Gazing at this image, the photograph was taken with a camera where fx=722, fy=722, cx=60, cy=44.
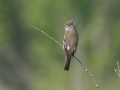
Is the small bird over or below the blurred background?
below

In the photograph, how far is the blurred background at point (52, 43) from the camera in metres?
21.2

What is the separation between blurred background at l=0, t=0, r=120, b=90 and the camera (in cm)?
2117

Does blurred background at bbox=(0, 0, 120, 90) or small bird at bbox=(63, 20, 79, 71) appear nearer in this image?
small bird at bbox=(63, 20, 79, 71)

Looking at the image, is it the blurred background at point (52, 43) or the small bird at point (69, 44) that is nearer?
the small bird at point (69, 44)

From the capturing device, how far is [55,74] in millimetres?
21375

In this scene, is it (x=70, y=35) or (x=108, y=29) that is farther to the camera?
(x=108, y=29)

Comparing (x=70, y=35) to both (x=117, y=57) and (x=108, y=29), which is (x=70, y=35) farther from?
(x=108, y=29)

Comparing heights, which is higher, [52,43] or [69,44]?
[52,43]

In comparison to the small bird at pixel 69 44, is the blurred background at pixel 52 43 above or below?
above

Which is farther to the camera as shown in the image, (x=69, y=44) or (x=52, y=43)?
(x=52, y=43)

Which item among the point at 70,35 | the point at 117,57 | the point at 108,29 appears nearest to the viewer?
the point at 70,35

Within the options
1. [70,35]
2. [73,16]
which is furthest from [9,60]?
[70,35]

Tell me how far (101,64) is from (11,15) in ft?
11.9

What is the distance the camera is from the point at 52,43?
22.1 metres
